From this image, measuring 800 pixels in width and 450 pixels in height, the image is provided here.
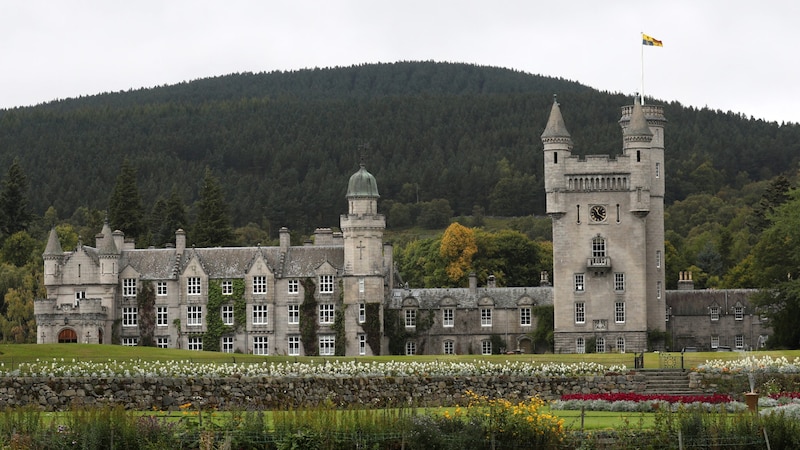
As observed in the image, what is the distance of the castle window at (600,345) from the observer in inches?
3526

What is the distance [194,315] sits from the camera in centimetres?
9288

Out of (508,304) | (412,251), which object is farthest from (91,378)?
(412,251)

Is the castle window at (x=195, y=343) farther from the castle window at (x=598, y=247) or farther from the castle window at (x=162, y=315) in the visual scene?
the castle window at (x=598, y=247)

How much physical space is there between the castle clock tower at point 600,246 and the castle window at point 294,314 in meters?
15.1

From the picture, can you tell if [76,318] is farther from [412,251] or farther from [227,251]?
[412,251]

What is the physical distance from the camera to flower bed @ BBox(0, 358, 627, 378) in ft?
186

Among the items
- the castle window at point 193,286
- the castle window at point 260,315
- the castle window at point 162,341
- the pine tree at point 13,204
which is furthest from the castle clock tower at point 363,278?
the pine tree at point 13,204

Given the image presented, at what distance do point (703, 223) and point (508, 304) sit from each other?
271 ft

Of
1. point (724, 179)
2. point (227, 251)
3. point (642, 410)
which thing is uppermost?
point (724, 179)

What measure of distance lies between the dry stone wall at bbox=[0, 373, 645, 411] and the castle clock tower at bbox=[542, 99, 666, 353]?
3119 centimetres

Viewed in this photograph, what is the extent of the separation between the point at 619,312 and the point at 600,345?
7.60 feet

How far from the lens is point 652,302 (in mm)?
91875

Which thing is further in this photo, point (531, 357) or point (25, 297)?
point (25, 297)

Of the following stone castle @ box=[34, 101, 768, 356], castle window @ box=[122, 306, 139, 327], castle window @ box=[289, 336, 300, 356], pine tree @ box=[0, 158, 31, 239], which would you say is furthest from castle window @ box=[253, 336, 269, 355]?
pine tree @ box=[0, 158, 31, 239]
